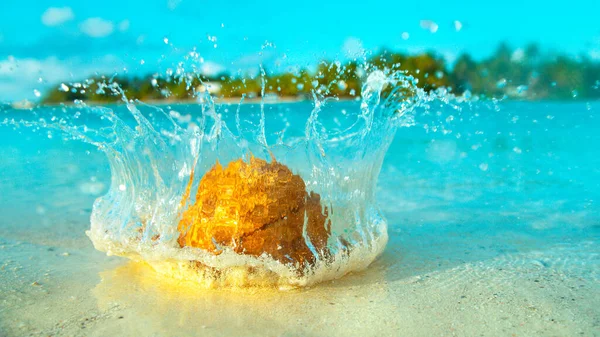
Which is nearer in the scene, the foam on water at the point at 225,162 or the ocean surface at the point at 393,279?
the ocean surface at the point at 393,279

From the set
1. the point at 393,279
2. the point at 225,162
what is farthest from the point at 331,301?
the point at 225,162

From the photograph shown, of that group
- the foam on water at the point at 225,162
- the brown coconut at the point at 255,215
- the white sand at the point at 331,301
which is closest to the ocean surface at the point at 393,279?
the white sand at the point at 331,301

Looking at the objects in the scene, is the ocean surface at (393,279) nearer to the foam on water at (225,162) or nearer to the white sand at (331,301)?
the white sand at (331,301)

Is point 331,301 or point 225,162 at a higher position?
point 225,162

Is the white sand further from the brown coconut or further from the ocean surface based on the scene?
the brown coconut

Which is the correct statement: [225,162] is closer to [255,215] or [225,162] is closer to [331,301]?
[255,215]

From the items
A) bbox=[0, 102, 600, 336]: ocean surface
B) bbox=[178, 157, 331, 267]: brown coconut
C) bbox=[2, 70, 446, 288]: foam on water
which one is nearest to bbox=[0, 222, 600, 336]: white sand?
bbox=[0, 102, 600, 336]: ocean surface
